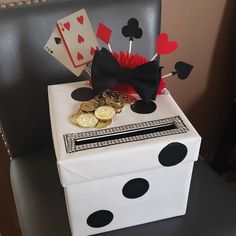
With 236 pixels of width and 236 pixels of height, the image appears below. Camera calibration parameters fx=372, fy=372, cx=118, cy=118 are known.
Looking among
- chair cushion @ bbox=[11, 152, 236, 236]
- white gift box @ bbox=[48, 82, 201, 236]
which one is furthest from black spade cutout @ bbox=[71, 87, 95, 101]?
chair cushion @ bbox=[11, 152, 236, 236]

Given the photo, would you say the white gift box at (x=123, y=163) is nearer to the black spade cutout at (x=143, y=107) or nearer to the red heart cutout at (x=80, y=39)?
the black spade cutout at (x=143, y=107)

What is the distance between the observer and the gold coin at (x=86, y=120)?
636 mm

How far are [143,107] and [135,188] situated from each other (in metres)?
0.15

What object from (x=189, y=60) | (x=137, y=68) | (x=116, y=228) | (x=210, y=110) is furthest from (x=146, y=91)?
(x=210, y=110)

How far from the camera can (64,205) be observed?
787 mm

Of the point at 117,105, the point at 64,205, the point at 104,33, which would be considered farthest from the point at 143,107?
the point at 64,205

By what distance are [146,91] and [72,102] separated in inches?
5.5

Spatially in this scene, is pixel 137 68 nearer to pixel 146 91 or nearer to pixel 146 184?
pixel 146 91

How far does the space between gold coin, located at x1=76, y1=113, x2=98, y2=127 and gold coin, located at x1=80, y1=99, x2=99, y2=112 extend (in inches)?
0.5

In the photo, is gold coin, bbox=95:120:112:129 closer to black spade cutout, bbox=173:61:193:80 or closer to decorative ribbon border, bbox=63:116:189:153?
decorative ribbon border, bbox=63:116:189:153

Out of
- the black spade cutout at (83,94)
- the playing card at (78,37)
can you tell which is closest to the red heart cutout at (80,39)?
the playing card at (78,37)

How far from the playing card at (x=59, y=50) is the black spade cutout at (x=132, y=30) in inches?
4.7

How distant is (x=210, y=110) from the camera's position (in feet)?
4.46

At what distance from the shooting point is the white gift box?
592mm
